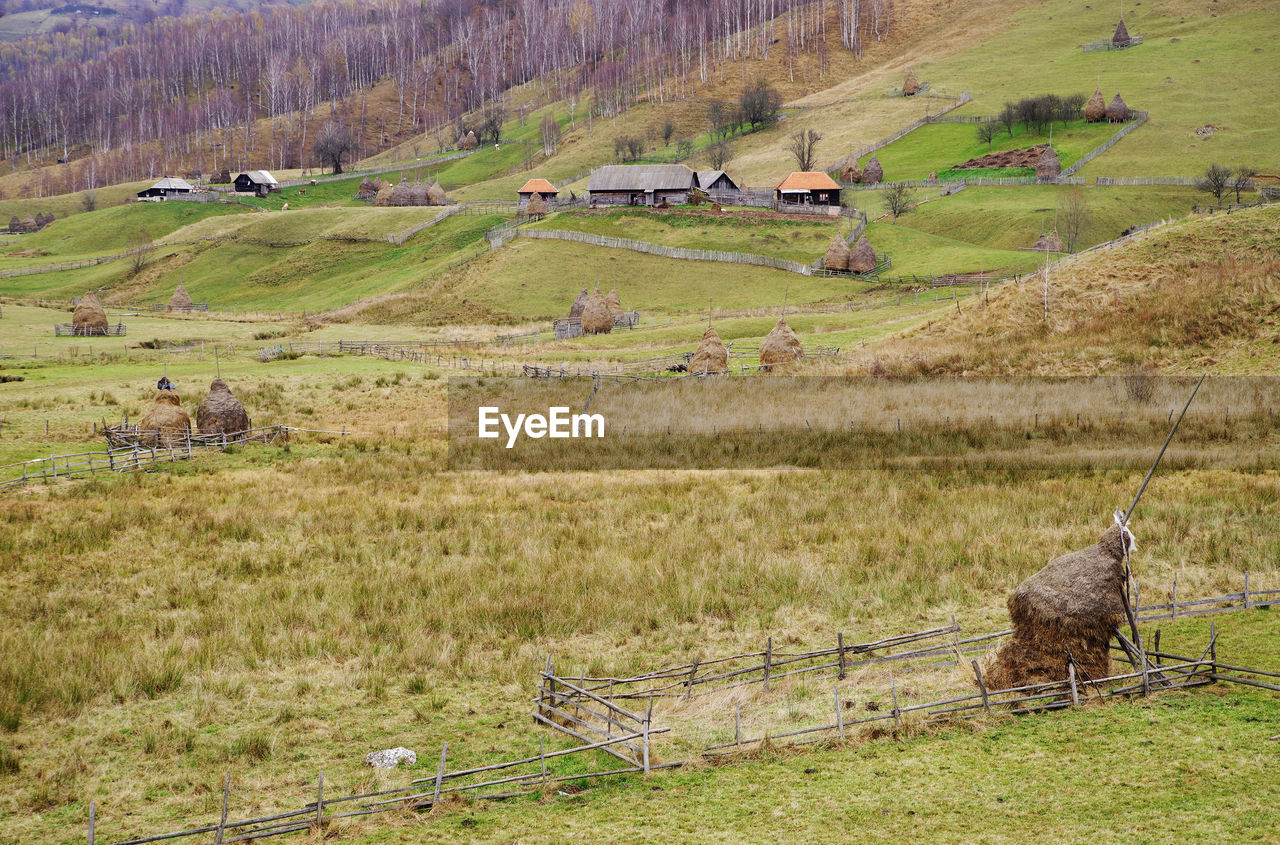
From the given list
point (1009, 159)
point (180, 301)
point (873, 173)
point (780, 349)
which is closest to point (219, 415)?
point (780, 349)

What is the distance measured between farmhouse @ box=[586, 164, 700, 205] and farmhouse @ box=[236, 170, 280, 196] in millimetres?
70124

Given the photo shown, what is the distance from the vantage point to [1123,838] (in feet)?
38.0

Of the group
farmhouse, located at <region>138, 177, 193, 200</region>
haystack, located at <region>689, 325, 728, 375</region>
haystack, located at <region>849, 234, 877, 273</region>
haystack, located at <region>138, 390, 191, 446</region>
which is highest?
farmhouse, located at <region>138, 177, 193, 200</region>

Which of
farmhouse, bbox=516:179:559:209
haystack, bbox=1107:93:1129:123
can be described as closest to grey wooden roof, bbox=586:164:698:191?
farmhouse, bbox=516:179:559:209

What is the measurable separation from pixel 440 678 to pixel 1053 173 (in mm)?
97014

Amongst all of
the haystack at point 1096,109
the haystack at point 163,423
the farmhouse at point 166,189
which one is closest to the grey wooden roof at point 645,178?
the haystack at point 1096,109

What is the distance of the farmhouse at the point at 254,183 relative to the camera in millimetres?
152625

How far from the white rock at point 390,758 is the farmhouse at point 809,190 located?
9366cm

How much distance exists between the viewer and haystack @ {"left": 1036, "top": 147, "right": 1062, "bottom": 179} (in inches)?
3874

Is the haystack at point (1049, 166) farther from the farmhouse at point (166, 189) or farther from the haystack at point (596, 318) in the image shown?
the farmhouse at point (166, 189)

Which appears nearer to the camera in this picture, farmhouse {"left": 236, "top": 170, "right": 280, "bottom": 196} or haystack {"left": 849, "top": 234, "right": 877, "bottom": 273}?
haystack {"left": 849, "top": 234, "right": 877, "bottom": 273}

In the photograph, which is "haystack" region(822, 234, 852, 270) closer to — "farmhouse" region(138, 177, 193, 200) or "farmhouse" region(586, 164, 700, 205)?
"farmhouse" region(586, 164, 700, 205)

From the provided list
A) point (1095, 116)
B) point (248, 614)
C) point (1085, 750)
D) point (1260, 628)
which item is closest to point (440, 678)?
point (248, 614)

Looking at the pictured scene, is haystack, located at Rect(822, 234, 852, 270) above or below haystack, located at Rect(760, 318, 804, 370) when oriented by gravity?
above
